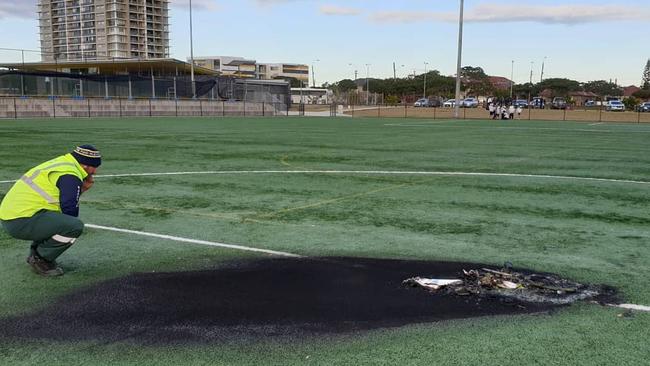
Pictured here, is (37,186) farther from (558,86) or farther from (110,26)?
(110,26)

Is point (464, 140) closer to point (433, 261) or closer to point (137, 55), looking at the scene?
point (433, 261)

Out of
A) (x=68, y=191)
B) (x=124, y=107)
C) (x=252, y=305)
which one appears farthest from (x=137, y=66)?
(x=252, y=305)

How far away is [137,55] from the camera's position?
17575cm

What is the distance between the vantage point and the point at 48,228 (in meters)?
5.32

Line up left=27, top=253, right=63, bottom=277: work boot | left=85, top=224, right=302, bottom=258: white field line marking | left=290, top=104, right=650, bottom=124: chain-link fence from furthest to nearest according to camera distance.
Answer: left=290, top=104, right=650, bottom=124: chain-link fence → left=85, top=224, right=302, bottom=258: white field line marking → left=27, top=253, right=63, bottom=277: work boot

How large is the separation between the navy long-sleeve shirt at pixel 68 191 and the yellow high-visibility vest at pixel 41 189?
0.04 meters

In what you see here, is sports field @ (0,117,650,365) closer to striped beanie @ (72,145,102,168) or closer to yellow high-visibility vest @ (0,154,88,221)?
yellow high-visibility vest @ (0,154,88,221)

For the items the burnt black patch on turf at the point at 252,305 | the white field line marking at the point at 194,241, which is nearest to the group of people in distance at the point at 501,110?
the white field line marking at the point at 194,241

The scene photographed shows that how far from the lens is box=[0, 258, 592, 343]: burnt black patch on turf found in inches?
175

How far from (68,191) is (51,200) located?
0.24 m

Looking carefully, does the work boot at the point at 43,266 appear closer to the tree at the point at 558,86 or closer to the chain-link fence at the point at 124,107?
the chain-link fence at the point at 124,107

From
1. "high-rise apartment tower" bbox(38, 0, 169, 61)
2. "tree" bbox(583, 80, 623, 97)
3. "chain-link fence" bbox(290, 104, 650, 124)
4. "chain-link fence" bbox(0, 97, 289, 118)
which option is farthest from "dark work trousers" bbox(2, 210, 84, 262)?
"tree" bbox(583, 80, 623, 97)

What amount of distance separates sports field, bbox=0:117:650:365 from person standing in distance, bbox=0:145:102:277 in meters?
0.52

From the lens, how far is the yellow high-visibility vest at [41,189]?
207 inches
